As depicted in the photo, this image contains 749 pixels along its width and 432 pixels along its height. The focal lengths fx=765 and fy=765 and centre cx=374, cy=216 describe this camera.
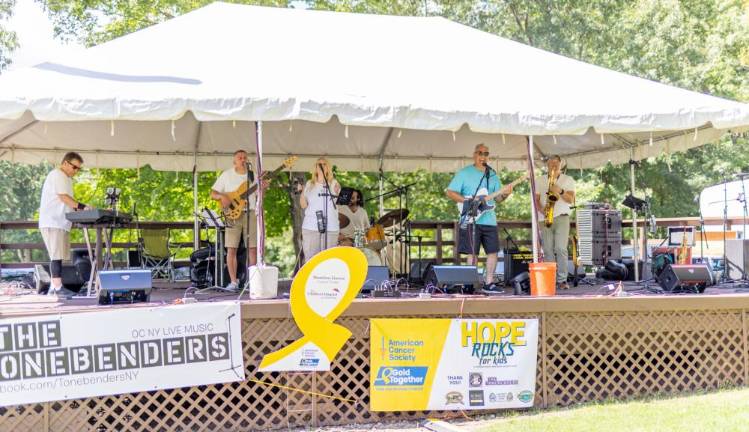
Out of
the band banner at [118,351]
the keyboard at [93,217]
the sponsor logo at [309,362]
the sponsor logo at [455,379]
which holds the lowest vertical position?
the sponsor logo at [455,379]

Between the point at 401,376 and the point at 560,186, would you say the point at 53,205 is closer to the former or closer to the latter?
the point at 401,376

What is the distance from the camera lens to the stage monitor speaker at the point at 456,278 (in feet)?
25.6

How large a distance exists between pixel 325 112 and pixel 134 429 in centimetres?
320

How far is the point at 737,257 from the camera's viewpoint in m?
10.6

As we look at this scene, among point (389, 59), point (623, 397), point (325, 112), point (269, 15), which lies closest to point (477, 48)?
point (389, 59)

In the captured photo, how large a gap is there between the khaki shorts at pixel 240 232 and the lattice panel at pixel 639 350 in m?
3.61

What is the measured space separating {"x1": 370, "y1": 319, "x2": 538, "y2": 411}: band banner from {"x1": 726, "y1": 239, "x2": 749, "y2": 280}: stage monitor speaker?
15.5 feet

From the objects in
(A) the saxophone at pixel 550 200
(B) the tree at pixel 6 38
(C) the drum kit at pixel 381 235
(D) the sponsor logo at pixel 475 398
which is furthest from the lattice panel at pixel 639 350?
(B) the tree at pixel 6 38

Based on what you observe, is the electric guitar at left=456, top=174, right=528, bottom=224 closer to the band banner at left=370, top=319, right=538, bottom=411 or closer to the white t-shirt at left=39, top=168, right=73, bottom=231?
the band banner at left=370, top=319, right=538, bottom=411

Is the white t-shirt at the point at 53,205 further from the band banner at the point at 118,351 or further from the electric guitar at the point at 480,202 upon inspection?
the electric guitar at the point at 480,202

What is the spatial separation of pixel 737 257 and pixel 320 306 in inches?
264

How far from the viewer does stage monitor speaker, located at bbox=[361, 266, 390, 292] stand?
788 cm

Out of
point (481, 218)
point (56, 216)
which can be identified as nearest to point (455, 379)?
point (481, 218)

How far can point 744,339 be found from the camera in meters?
7.80
